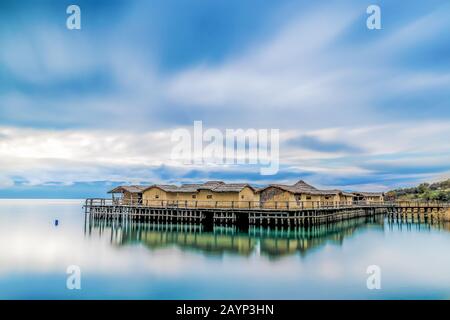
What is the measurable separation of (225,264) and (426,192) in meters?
55.8

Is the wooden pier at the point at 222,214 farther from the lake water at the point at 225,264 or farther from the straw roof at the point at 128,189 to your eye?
the lake water at the point at 225,264

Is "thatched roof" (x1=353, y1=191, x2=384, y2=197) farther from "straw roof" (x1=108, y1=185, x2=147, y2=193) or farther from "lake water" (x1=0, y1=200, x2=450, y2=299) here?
"straw roof" (x1=108, y1=185, x2=147, y2=193)

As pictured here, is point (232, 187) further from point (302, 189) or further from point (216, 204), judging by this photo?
point (302, 189)

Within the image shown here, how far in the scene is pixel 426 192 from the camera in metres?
61.8

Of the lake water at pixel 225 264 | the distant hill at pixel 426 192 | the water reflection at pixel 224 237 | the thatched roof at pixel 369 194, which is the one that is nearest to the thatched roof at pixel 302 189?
the water reflection at pixel 224 237

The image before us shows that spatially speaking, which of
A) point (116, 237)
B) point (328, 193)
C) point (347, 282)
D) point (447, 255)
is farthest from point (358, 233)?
point (116, 237)

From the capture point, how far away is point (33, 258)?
20.4 meters

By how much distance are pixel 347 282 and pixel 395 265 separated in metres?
4.83

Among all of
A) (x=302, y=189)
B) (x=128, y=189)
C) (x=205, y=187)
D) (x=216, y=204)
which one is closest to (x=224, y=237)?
(x=216, y=204)

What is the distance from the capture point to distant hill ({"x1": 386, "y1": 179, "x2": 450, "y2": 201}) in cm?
5501

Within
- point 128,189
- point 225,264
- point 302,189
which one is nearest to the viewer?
point 225,264

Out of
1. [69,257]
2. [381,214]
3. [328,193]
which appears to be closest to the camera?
[69,257]

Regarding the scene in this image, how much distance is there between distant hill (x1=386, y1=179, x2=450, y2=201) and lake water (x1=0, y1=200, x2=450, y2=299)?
99.0 ft
